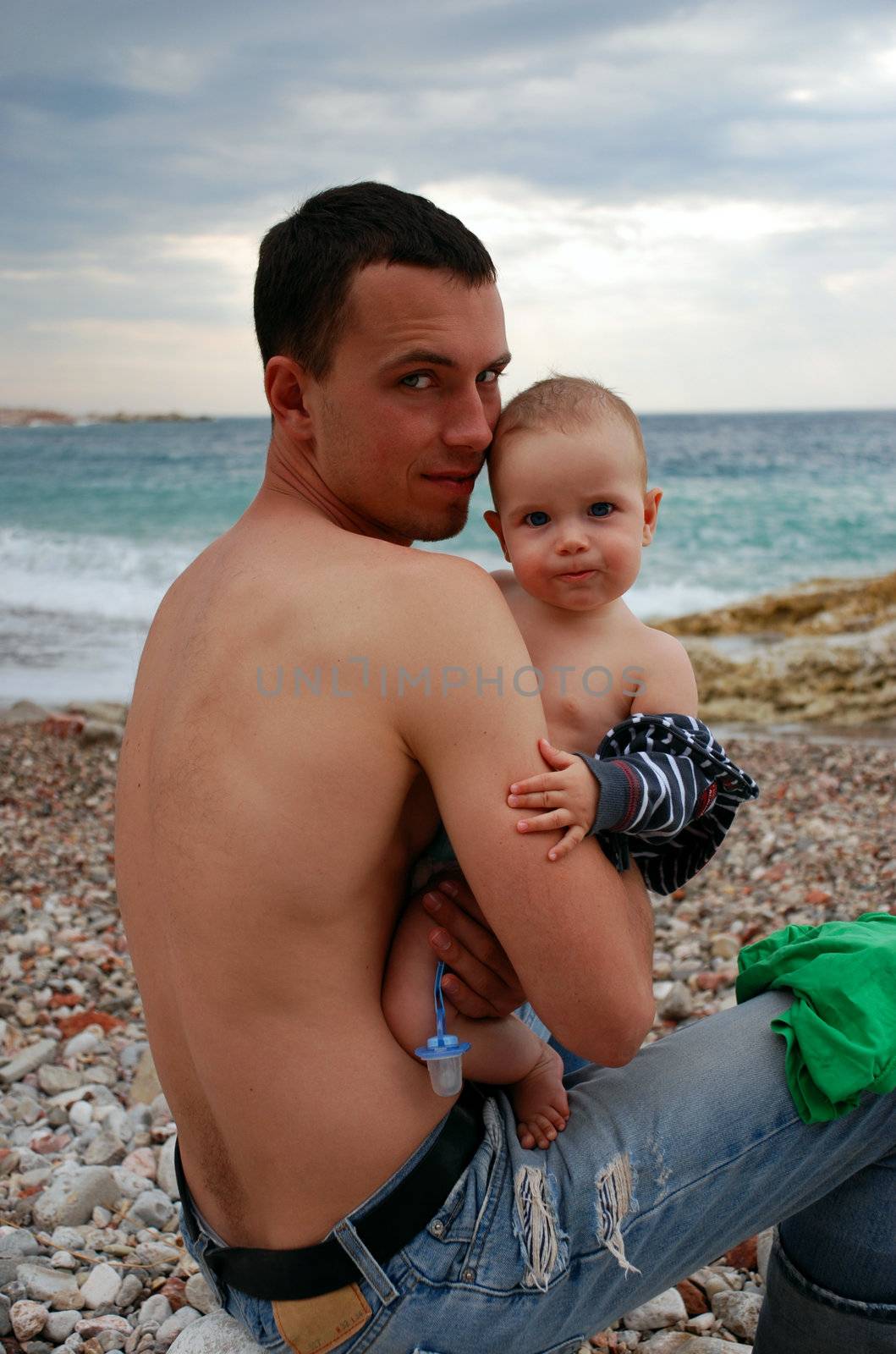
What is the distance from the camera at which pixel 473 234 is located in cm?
223

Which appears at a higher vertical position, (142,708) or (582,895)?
(142,708)

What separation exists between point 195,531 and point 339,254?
20963 mm

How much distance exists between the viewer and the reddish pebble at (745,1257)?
290 cm

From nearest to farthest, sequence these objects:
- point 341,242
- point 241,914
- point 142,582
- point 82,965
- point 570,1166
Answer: point 241,914, point 570,1166, point 341,242, point 82,965, point 142,582

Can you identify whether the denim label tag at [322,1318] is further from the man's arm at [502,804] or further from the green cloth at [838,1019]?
the green cloth at [838,1019]

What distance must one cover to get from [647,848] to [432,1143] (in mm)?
652

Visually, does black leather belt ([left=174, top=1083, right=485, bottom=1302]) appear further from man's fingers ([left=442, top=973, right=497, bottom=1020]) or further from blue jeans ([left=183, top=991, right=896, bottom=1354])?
man's fingers ([left=442, top=973, right=497, bottom=1020])

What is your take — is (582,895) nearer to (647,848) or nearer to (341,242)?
(647,848)

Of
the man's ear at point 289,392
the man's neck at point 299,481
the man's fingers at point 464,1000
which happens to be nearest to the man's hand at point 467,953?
the man's fingers at point 464,1000

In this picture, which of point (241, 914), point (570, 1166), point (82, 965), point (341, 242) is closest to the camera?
point (241, 914)

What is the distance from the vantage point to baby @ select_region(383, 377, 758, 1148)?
199 centimetres

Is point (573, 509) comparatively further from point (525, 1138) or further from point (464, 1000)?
point (525, 1138)

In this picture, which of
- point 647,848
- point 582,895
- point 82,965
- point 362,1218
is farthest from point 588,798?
point 82,965

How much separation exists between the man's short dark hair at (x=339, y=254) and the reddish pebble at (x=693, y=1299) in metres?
2.28
